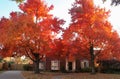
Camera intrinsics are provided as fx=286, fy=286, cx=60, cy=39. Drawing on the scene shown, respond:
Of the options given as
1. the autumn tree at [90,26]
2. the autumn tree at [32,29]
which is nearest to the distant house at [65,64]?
the autumn tree at [32,29]

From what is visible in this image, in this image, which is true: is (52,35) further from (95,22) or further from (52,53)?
(95,22)

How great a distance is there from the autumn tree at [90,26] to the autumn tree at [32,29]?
3773 millimetres

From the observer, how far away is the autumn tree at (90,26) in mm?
42438

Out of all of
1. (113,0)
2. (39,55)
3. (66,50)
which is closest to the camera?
(113,0)

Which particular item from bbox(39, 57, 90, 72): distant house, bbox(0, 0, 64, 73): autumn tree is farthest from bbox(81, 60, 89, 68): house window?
bbox(0, 0, 64, 73): autumn tree

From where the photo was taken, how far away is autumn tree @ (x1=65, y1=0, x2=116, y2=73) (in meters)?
42.4

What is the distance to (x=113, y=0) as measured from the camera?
11688mm

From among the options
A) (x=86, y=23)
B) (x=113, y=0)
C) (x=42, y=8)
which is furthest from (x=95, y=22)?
(x=113, y=0)

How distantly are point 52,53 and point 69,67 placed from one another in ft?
37.0

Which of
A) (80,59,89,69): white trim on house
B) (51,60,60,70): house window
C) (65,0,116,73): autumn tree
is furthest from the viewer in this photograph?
(51,60,60,70): house window

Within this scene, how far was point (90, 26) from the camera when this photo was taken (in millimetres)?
43188

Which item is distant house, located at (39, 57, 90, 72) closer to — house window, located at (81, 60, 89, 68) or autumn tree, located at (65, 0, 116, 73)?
house window, located at (81, 60, 89, 68)

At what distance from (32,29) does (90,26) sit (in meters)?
8.96

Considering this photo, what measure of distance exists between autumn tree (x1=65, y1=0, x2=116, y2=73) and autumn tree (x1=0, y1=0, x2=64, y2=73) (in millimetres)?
3773
